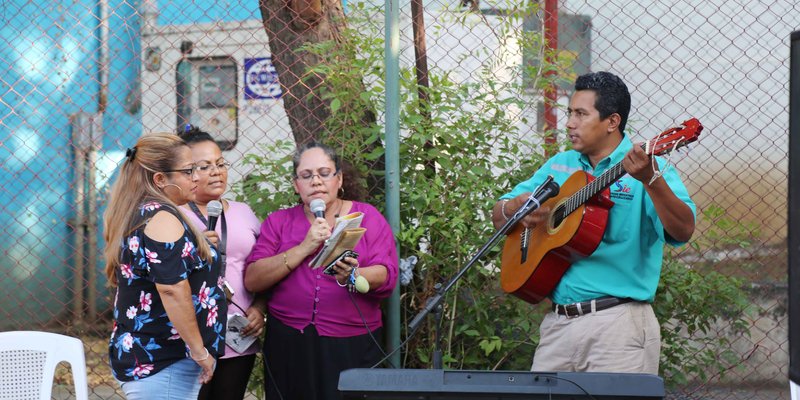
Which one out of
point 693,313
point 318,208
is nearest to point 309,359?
point 318,208

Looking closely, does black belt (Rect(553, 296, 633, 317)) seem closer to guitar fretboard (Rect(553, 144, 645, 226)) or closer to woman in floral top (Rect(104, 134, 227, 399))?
guitar fretboard (Rect(553, 144, 645, 226))

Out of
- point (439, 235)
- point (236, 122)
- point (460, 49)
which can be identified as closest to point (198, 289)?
point (439, 235)

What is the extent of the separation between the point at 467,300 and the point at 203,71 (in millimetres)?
4004

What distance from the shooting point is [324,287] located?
4.16 m

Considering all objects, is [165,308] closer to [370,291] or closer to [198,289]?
[198,289]

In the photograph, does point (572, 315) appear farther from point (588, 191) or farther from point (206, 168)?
point (206, 168)

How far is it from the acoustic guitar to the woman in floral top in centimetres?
122

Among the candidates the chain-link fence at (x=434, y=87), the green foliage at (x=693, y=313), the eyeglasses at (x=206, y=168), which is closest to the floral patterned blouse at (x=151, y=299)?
the eyeglasses at (x=206, y=168)

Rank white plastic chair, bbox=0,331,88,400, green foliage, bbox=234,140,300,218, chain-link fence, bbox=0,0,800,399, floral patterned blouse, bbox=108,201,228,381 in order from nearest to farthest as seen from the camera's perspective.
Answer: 1. floral patterned blouse, bbox=108,201,228,381
2. white plastic chair, bbox=0,331,88,400
3. green foliage, bbox=234,140,300,218
4. chain-link fence, bbox=0,0,800,399

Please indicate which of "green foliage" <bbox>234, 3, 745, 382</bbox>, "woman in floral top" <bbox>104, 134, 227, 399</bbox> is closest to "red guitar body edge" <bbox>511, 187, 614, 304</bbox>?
"green foliage" <bbox>234, 3, 745, 382</bbox>

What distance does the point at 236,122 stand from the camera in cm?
744

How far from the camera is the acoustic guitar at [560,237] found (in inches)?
139

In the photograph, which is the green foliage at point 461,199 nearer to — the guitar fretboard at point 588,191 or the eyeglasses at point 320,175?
the eyeglasses at point 320,175

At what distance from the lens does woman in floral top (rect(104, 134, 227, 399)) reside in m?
3.34
